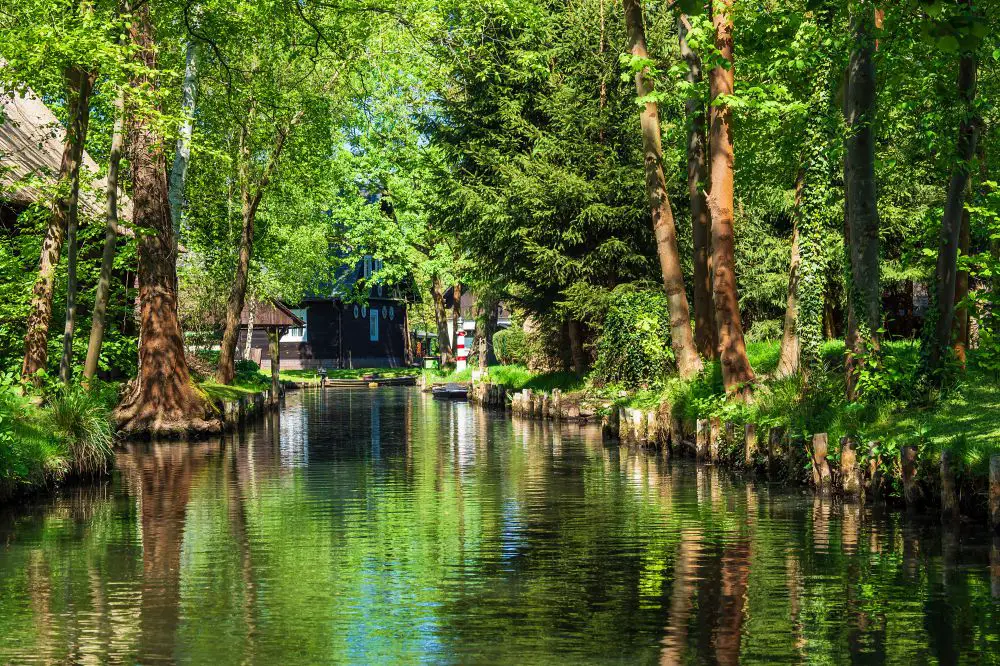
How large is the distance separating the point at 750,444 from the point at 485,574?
10374mm

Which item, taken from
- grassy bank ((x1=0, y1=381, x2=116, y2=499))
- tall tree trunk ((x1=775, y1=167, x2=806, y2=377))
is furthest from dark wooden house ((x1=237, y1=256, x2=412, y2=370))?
grassy bank ((x1=0, y1=381, x2=116, y2=499))

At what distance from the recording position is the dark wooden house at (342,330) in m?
86.4

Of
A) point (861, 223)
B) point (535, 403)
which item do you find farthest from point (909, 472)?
point (535, 403)

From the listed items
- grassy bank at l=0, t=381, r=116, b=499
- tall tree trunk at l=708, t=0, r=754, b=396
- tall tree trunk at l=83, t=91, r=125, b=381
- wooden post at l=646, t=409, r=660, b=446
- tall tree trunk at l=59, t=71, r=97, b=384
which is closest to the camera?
grassy bank at l=0, t=381, r=116, b=499

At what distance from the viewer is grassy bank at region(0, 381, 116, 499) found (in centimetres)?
1911

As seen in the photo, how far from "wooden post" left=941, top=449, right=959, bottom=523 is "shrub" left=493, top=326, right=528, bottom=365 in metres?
38.6

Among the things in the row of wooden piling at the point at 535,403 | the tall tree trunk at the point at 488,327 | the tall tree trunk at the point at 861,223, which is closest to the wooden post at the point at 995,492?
the tall tree trunk at the point at 861,223

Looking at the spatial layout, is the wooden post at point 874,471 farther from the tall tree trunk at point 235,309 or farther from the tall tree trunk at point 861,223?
the tall tree trunk at point 235,309

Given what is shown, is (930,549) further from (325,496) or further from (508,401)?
(508,401)

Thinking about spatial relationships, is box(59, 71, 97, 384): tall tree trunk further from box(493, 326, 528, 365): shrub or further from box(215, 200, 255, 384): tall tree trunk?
box(493, 326, 528, 365): shrub

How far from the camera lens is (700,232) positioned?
1192 inches

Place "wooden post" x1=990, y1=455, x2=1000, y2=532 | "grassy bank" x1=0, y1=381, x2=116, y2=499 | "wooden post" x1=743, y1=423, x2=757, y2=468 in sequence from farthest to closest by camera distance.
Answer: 1. "wooden post" x1=743, y1=423, x2=757, y2=468
2. "grassy bank" x1=0, y1=381, x2=116, y2=499
3. "wooden post" x1=990, y1=455, x2=1000, y2=532

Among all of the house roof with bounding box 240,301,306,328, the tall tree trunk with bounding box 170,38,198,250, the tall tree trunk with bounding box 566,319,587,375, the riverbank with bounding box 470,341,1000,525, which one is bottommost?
the riverbank with bounding box 470,341,1000,525

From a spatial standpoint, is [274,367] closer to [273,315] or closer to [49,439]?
[273,315]
